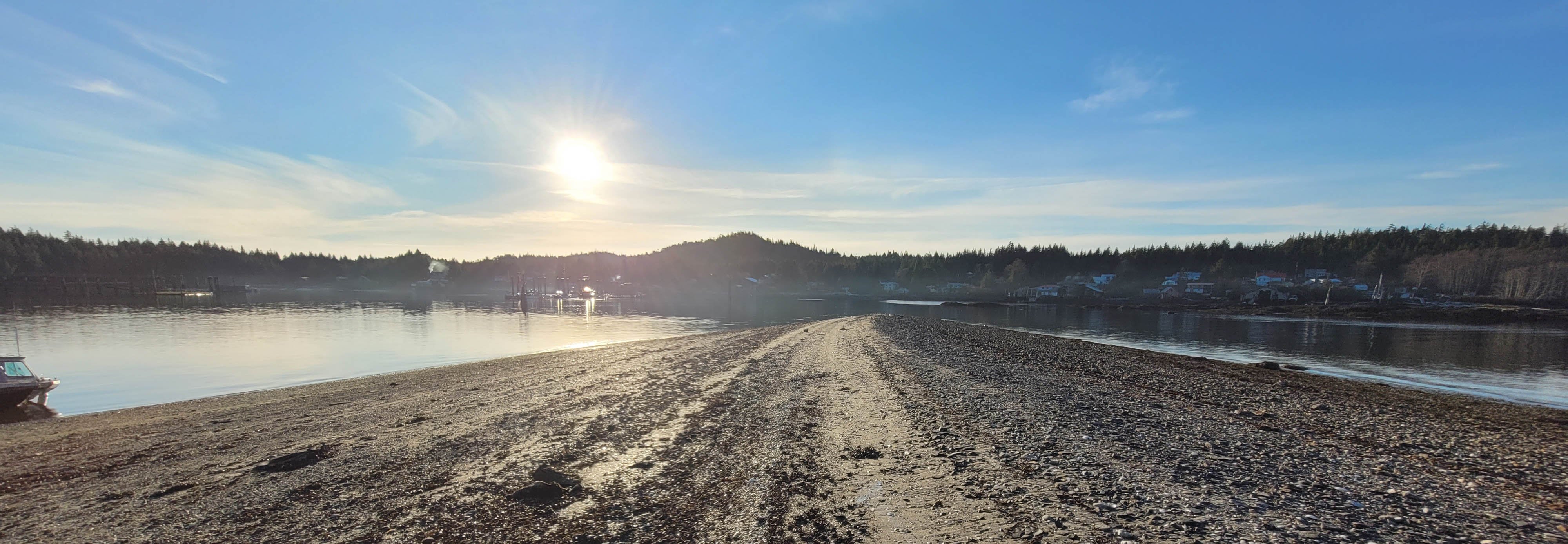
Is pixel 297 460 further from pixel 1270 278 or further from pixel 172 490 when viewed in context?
pixel 1270 278

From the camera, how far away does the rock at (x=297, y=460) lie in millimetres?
9000

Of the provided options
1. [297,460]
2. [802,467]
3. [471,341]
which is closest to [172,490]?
[297,460]

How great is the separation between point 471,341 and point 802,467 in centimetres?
3536

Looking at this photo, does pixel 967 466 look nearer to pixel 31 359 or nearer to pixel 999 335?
pixel 999 335

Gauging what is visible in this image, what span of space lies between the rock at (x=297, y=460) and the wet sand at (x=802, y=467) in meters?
0.08

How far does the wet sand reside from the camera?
6391 mm

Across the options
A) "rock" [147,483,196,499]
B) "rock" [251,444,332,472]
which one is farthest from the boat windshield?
"rock" [147,483,196,499]

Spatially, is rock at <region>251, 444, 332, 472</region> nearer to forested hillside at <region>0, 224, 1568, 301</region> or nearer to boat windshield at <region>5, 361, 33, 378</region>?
boat windshield at <region>5, 361, 33, 378</region>

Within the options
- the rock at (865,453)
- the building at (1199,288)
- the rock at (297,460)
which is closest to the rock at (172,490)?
the rock at (297,460)

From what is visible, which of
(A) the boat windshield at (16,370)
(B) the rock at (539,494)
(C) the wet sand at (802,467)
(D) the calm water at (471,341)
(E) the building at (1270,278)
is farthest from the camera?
(E) the building at (1270,278)

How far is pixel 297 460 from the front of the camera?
9422mm

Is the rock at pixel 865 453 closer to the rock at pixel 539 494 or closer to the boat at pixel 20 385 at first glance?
the rock at pixel 539 494

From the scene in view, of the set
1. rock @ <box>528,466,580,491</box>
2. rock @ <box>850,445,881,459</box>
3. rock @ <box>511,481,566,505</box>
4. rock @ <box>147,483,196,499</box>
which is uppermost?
rock @ <box>850,445,881,459</box>

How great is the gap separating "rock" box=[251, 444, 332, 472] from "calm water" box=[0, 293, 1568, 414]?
12.6 meters
